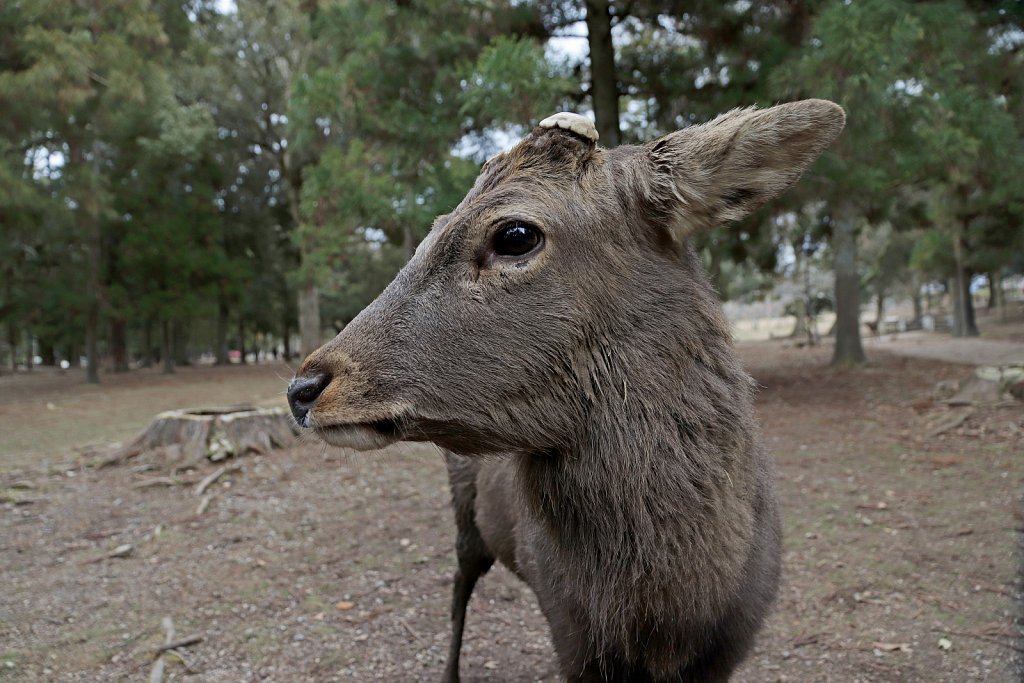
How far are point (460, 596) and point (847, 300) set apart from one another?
13.7 m

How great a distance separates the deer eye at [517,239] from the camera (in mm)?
1893

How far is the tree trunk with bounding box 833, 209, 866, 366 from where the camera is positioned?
1465cm

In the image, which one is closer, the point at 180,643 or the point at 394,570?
the point at 180,643

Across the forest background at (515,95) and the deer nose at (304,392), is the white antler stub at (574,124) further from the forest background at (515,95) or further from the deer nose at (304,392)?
the forest background at (515,95)

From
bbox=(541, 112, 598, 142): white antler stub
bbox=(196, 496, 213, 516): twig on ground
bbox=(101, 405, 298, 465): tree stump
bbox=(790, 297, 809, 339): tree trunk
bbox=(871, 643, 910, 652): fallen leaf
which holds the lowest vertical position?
bbox=(871, 643, 910, 652): fallen leaf

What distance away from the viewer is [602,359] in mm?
1895

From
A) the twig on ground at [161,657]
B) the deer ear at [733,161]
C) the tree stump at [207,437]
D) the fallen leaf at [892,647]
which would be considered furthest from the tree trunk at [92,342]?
the deer ear at [733,161]

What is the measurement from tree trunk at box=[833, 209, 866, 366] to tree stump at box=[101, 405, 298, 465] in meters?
12.1

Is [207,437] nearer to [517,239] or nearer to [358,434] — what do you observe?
[358,434]

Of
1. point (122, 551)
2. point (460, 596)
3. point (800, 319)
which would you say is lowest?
point (122, 551)

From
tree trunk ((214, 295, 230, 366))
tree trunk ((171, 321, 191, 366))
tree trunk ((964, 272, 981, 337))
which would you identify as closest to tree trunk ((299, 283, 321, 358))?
tree trunk ((214, 295, 230, 366))

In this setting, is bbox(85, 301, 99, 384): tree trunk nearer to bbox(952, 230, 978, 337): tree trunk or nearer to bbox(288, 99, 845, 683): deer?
bbox(288, 99, 845, 683): deer

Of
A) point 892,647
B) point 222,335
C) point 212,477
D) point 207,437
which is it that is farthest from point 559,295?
point 222,335

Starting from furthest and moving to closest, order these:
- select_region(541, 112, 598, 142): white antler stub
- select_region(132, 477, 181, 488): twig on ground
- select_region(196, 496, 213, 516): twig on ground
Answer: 1. select_region(132, 477, 181, 488): twig on ground
2. select_region(196, 496, 213, 516): twig on ground
3. select_region(541, 112, 598, 142): white antler stub
